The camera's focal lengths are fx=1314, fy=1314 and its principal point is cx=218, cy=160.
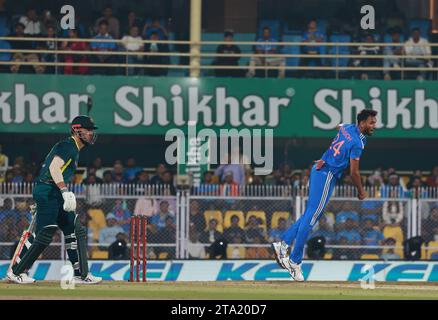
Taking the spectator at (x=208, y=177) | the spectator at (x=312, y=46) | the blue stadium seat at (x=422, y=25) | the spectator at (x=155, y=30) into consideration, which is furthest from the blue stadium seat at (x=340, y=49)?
the spectator at (x=208, y=177)

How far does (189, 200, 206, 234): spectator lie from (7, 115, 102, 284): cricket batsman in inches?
290

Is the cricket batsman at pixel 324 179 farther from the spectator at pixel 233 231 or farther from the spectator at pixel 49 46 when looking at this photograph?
the spectator at pixel 49 46

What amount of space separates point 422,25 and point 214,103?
5.82 metres

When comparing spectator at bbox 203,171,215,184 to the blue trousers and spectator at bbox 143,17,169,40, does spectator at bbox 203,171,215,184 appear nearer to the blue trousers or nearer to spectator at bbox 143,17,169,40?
spectator at bbox 143,17,169,40

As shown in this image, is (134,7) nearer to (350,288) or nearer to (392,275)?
(392,275)

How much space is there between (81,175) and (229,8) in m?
5.70

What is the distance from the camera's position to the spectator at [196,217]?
74.0 feet

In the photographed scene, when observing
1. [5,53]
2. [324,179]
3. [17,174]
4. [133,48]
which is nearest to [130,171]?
[133,48]

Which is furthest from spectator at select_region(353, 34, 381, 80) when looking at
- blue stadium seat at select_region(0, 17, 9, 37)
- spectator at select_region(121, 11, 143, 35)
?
blue stadium seat at select_region(0, 17, 9, 37)

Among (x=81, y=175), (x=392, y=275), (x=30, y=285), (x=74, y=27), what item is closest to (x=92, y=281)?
(x=30, y=285)

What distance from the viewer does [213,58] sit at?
27750 mm

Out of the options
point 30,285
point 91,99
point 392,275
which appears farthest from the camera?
point 91,99

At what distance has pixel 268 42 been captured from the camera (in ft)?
85.9

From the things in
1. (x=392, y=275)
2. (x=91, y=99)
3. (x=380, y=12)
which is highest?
(x=380, y=12)
